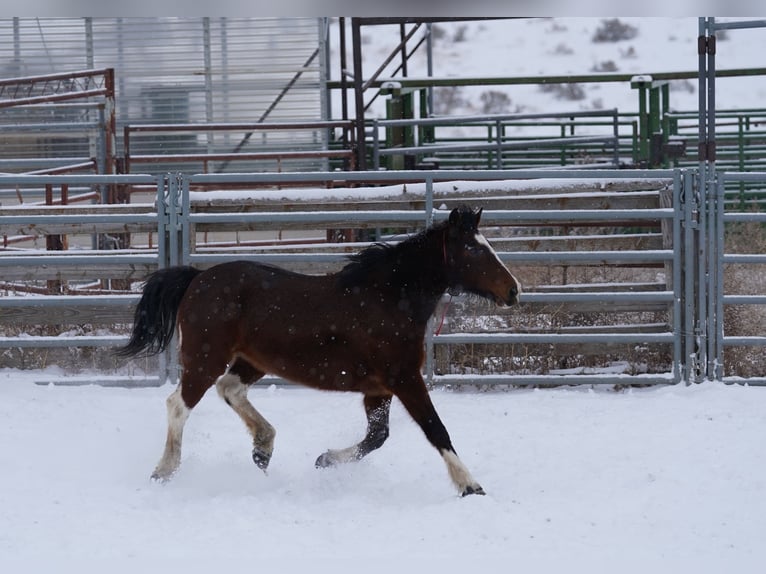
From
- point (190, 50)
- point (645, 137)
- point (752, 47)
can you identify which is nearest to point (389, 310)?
point (645, 137)

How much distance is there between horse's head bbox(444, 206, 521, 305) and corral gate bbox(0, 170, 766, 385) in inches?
82.7

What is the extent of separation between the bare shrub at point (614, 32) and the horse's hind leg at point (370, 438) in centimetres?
4588

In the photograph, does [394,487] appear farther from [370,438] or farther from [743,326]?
[743,326]

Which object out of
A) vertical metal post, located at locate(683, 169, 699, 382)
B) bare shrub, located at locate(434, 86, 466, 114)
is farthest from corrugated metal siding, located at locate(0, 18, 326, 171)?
bare shrub, located at locate(434, 86, 466, 114)

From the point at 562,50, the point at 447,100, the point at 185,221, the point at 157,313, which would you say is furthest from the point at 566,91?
the point at 157,313

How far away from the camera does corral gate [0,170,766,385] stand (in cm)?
753

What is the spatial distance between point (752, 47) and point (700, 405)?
4601cm

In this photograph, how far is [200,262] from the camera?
7715 millimetres

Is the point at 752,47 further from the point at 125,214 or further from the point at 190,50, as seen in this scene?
the point at 125,214

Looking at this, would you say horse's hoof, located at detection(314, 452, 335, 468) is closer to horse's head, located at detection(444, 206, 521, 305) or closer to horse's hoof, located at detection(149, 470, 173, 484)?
horse's hoof, located at detection(149, 470, 173, 484)

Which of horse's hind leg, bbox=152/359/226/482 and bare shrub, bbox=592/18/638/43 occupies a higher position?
bare shrub, bbox=592/18/638/43

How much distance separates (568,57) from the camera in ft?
160

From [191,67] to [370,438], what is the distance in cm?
1105

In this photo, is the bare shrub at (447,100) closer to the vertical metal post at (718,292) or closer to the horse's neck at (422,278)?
the vertical metal post at (718,292)
